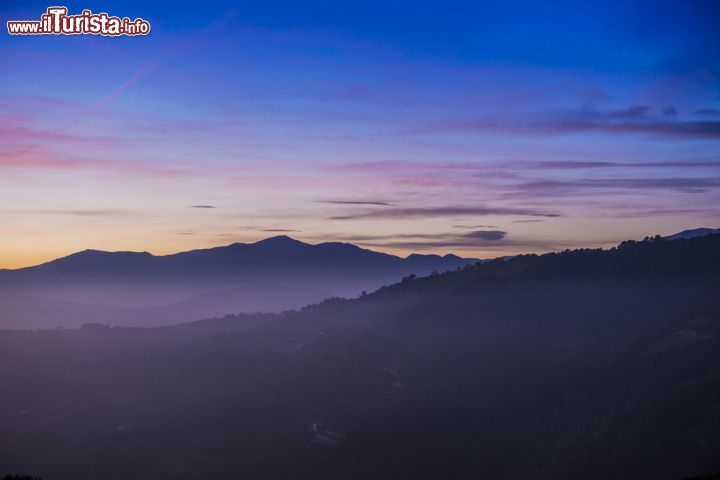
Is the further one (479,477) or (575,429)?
(575,429)

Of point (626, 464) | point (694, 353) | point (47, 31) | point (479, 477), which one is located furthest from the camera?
point (694, 353)

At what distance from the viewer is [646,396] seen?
15900cm

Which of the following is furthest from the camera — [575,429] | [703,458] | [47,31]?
[575,429]

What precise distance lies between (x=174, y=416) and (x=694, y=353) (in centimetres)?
12738

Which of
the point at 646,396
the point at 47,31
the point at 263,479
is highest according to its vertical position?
the point at 47,31

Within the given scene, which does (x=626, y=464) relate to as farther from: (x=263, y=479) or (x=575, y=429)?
(x=263, y=479)

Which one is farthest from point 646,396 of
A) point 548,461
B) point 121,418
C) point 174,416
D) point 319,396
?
point 121,418

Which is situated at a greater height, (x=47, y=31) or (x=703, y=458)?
(x=47, y=31)

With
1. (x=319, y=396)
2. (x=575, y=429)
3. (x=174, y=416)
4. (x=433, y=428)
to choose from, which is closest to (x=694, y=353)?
(x=575, y=429)

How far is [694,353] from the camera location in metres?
167

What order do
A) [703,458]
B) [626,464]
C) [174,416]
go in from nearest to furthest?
[703,458], [626,464], [174,416]

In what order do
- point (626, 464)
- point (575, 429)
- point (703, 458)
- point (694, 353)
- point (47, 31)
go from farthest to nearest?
point (694, 353), point (575, 429), point (626, 464), point (703, 458), point (47, 31)

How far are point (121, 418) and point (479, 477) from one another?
101094 mm

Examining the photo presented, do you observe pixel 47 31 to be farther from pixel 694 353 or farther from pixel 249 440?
pixel 694 353
